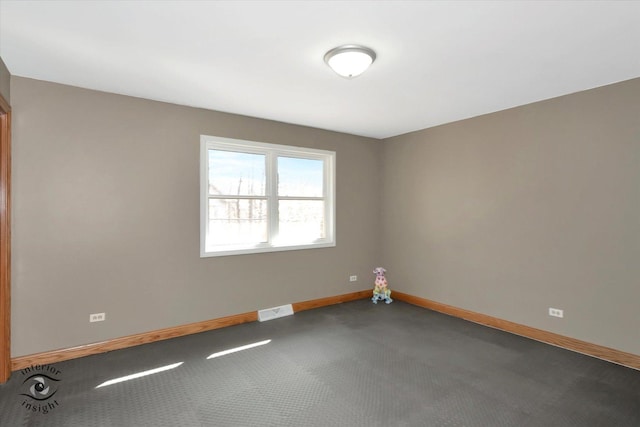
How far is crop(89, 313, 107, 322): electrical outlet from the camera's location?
3167 mm

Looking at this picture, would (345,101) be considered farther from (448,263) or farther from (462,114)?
(448,263)

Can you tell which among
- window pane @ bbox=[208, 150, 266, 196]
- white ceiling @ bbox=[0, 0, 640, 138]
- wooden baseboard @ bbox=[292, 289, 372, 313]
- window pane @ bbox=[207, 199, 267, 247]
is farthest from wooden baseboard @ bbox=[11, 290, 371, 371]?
white ceiling @ bbox=[0, 0, 640, 138]

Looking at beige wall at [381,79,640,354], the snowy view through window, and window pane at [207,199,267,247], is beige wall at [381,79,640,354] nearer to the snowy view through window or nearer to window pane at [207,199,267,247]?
the snowy view through window

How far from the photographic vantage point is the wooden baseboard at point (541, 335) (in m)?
2.96

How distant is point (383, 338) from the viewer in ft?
11.8

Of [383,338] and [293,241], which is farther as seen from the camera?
[293,241]

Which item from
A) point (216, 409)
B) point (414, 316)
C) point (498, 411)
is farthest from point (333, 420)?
point (414, 316)

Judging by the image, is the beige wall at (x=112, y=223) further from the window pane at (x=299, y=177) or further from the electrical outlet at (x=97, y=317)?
the window pane at (x=299, y=177)

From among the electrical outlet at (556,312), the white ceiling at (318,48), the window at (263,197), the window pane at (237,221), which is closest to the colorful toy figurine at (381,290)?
the window at (263,197)

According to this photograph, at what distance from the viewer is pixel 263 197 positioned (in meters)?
4.34

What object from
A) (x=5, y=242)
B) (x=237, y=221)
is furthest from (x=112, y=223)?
(x=237, y=221)

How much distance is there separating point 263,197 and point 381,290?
2.30 m

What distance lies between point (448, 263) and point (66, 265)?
434cm

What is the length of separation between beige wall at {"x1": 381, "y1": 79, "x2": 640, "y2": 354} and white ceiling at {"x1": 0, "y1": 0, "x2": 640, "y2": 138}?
0.39 metres
